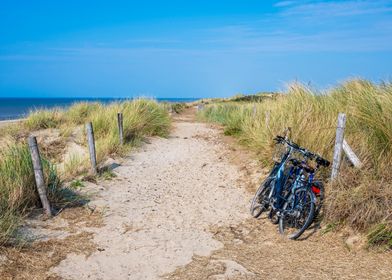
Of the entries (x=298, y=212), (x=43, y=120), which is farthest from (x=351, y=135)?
(x=43, y=120)

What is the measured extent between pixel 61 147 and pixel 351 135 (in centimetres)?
818

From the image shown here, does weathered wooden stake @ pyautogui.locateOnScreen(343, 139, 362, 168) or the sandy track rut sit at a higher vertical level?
weathered wooden stake @ pyautogui.locateOnScreen(343, 139, 362, 168)

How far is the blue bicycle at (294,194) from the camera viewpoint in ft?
17.1

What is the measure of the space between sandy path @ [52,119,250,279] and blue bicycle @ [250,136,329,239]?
75 centimetres

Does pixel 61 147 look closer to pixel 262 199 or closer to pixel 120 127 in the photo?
pixel 120 127

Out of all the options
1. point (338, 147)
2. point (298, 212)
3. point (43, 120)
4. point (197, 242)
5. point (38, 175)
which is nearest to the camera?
point (197, 242)

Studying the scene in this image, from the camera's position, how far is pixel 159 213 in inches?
245

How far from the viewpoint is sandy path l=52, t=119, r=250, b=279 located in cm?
438

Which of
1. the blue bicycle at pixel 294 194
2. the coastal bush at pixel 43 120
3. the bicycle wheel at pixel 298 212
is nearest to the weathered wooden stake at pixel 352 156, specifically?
the blue bicycle at pixel 294 194

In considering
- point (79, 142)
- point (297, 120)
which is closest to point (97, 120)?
point (79, 142)

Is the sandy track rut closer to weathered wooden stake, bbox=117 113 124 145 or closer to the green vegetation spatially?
the green vegetation

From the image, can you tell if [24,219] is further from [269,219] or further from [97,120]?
[97,120]

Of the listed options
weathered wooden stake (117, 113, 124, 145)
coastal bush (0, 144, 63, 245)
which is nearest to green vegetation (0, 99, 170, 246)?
coastal bush (0, 144, 63, 245)

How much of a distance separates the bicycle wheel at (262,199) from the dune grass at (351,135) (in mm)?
896
